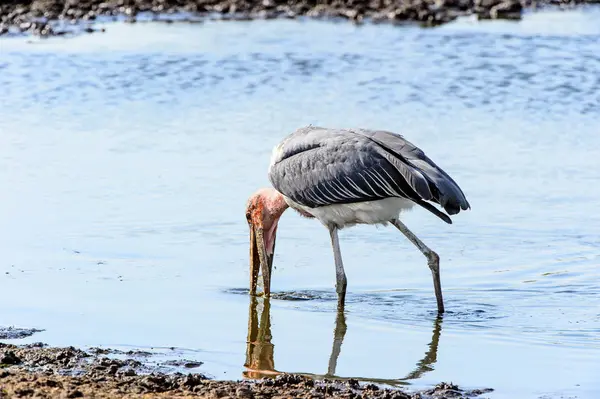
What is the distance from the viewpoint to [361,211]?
289 inches

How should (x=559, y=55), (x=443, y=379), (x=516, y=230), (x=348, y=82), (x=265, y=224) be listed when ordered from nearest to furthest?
(x=443, y=379)
(x=265, y=224)
(x=516, y=230)
(x=348, y=82)
(x=559, y=55)

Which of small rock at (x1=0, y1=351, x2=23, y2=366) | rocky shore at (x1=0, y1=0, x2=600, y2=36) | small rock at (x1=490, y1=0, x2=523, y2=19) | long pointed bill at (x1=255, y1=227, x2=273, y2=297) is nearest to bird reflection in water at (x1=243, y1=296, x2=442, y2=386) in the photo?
long pointed bill at (x1=255, y1=227, x2=273, y2=297)

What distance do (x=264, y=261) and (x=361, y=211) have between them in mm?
730

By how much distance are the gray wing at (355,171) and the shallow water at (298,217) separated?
2.05 ft

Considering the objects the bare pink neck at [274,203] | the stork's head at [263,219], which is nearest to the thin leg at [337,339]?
the stork's head at [263,219]

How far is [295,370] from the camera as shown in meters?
6.02

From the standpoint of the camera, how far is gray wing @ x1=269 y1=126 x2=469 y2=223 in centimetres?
683

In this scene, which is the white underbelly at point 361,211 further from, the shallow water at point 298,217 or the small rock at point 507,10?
the small rock at point 507,10

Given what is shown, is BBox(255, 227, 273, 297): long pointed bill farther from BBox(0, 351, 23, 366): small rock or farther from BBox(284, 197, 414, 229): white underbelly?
BBox(0, 351, 23, 366): small rock

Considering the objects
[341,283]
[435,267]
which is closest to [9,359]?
[341,283]

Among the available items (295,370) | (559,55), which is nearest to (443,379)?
(295,370)

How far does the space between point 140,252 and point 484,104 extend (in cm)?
665

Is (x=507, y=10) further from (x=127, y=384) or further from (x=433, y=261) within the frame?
(x=127, y=384)

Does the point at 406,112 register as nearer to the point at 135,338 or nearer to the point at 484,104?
the point at 484,104
